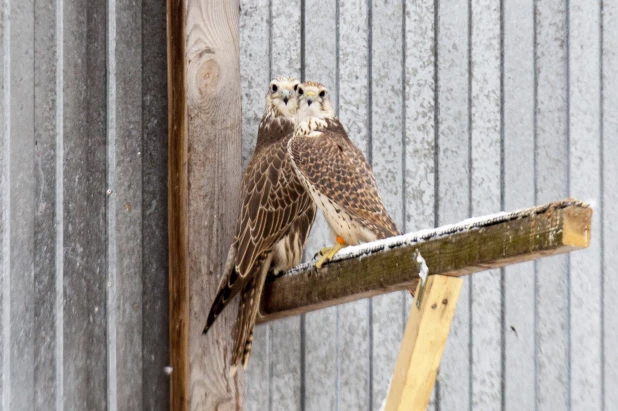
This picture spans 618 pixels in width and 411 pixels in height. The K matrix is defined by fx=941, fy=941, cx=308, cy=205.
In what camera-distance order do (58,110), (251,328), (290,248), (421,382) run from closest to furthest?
(421,382)
(58,110)
(251,328)
(290,248)

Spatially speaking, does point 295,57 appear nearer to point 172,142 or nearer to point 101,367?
point 172,142

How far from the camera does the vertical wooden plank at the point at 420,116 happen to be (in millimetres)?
3410

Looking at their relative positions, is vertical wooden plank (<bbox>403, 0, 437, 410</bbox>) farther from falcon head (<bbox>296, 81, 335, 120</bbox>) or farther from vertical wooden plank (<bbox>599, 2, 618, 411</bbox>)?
vertical wooden plank (<bbox>599, 2, 618, 411</bbox>)

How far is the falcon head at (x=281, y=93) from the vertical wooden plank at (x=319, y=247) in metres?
0.08

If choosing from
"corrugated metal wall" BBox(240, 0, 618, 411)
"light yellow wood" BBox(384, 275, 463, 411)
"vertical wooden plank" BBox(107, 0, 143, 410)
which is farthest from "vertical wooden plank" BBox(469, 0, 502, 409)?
"vertical wooden plank" BBox(107, 0, 143, 410)

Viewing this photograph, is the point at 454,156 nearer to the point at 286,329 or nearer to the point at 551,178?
the point at 551,178

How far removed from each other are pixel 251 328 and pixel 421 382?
88 cm

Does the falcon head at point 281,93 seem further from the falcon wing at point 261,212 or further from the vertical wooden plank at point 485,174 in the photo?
the vertical wooden plank at point 485,174

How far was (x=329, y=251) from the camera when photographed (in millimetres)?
3092

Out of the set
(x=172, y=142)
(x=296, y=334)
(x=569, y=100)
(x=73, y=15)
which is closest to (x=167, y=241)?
(x=172, y=142)

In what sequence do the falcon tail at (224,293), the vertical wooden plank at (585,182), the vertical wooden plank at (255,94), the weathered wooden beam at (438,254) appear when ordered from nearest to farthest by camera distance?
the weathered wooden beam at (438,254), the falcon tail at (224,293), the vertical wooden plank at (255,94), the vertical wooden plank at (585,182)

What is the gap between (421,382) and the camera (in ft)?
7.64

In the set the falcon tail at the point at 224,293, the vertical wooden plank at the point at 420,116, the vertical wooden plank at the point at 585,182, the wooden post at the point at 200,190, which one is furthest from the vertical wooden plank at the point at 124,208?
the vertical wooden plank at the point at 585,182

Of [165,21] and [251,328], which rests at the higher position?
[165,21]
